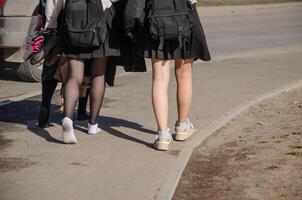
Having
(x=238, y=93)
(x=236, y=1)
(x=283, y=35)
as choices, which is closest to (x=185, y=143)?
(x=238, y=93)

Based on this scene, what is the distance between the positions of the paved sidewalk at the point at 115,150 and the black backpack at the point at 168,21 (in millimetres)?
979

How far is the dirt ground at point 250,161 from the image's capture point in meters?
5.04

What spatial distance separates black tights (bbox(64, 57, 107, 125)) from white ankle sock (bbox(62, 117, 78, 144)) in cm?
6

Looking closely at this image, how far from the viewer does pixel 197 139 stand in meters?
6.36

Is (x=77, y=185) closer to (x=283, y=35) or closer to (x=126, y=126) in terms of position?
(x=126, y=126)

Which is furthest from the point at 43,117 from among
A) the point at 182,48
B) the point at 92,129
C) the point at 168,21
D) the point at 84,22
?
the point at 168,21

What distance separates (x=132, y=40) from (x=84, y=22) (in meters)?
0.43

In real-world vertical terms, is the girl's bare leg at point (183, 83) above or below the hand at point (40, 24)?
below

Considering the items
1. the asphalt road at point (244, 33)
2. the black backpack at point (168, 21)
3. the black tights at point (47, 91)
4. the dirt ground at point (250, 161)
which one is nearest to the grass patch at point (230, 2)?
the asphalt road at point (244, 33)

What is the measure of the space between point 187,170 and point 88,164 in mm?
773

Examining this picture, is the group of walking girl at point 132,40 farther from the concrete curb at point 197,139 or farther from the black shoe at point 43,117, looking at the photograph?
the black shoe at point 43,117

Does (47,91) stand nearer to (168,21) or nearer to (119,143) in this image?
(119,143)

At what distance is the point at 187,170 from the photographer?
18.3 ft

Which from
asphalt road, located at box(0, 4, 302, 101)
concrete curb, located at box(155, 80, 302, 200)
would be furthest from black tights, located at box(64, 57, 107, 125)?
asphalt road, located at box(0, 4, 302, 101)
